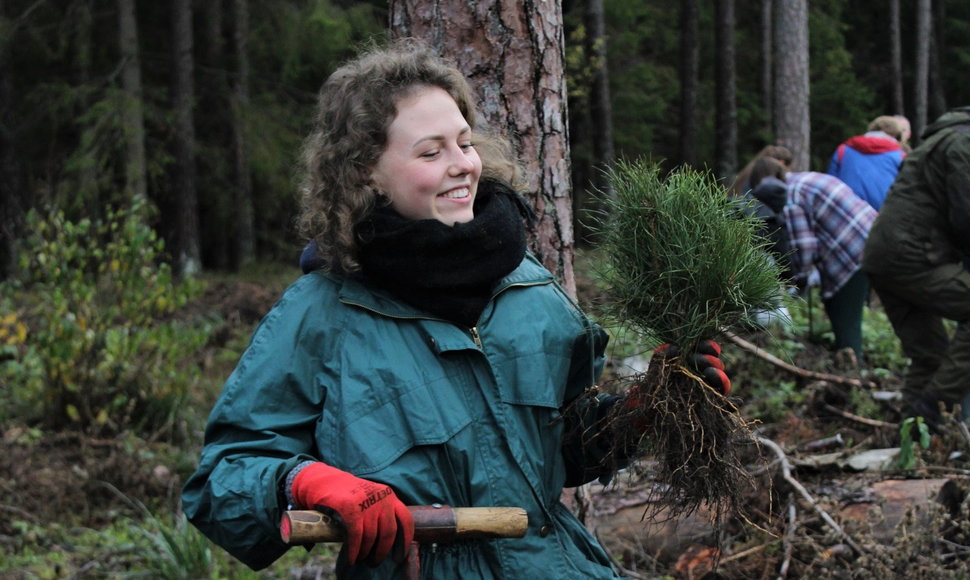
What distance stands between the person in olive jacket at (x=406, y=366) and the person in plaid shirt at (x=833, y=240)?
494 centimetres

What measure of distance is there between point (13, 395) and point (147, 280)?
4.35ft

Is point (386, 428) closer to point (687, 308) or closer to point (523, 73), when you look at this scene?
point (687, 308)

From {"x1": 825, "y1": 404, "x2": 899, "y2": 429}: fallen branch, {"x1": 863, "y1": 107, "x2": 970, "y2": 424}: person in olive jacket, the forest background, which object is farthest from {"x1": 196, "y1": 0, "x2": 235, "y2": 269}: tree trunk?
{"x1": 863, "y1": 107, "x2": 970, "y2": 424}: person in olive jacket

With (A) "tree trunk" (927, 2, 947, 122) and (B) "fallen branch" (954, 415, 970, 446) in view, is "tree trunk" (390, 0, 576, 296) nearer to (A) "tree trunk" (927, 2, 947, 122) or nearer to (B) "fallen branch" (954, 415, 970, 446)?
(B) "fallen branch" (954, 415, 970, 446)

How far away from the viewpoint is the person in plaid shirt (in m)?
6.82

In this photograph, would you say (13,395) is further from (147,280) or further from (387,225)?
(387,225)

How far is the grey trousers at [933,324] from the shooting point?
534 cm

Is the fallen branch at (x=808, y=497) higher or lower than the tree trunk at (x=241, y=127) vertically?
lower

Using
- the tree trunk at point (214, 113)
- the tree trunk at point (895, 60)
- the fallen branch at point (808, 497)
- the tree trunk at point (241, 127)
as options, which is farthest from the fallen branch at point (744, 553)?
the tree trunk at point (895, 60)

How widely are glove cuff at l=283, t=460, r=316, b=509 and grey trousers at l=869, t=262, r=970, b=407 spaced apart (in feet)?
14.5

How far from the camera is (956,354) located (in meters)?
5.36

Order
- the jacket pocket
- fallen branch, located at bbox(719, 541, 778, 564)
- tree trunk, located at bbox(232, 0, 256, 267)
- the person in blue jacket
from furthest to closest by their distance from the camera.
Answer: tree trunk, located at bbox(232, 0, 256, 267)
the person in blue jacket
fallen branch, located at bbox(719, 541, 778, 564)
the jacket pocket

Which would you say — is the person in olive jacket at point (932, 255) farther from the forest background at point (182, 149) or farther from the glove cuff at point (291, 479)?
the glove cuff at point (291, 479)

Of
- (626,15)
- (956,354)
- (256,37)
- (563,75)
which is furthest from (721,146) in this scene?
(563,75)
